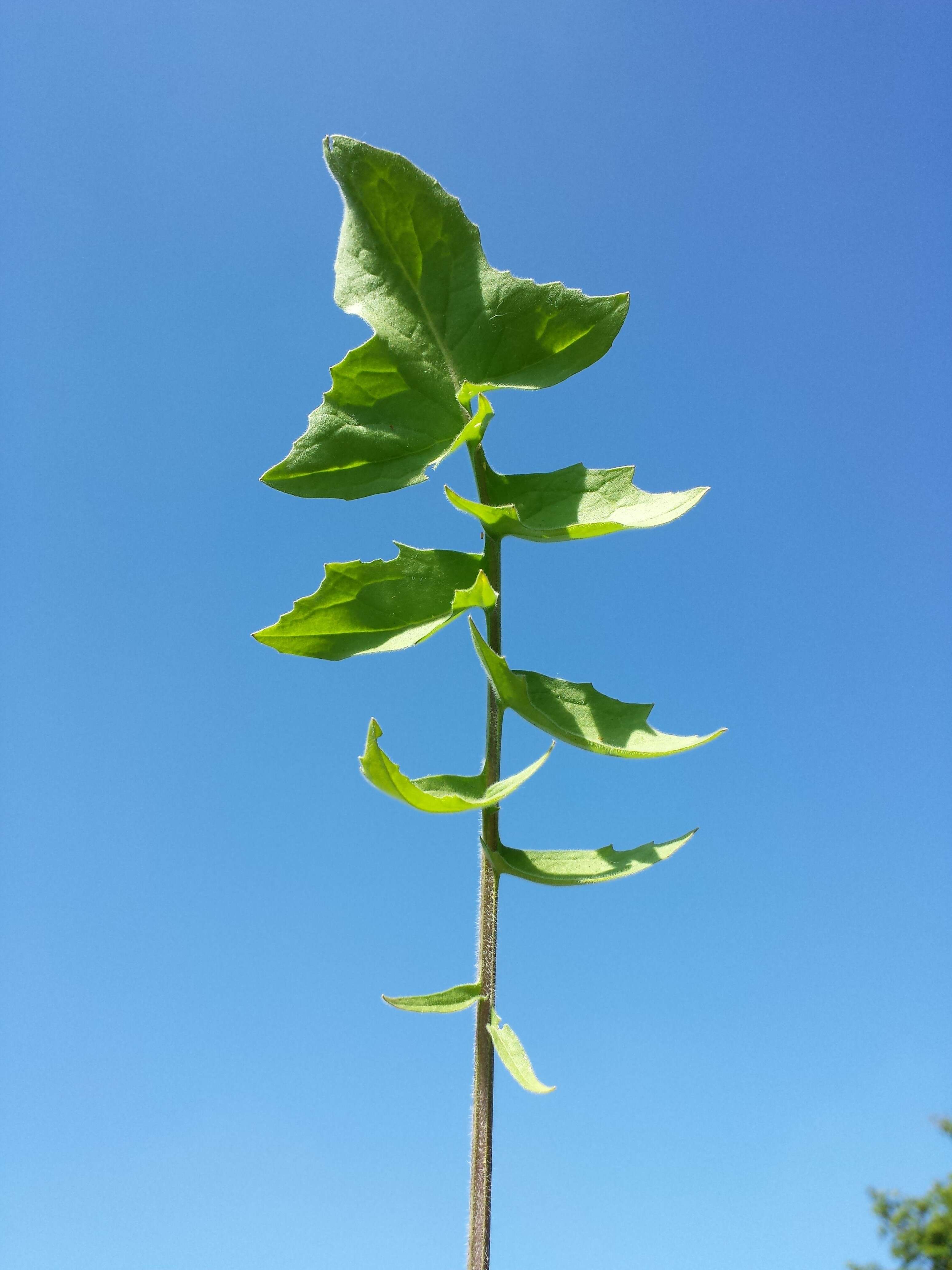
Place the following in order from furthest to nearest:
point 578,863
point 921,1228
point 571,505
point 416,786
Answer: point 921,1228 < point 571,505 < point 578,863 < point 416,786

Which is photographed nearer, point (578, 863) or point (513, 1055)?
point (513, 1055)

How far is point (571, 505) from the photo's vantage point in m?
1.29

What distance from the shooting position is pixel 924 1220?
24469 mm

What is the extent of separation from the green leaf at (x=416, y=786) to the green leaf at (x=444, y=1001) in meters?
0.23

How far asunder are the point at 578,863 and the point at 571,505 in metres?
0.49

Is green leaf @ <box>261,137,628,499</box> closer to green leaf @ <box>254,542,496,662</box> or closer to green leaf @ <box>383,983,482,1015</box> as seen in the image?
green leaf @ <box>254,542,496,662</box>

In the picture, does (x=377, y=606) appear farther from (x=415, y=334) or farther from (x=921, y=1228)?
(x=921, y=1228)

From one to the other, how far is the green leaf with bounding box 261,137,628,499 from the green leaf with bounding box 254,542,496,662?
125 mm

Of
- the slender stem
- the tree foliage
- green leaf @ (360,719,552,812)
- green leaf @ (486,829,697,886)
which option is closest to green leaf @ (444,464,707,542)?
the slender stem

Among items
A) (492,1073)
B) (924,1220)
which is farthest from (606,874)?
(924,1220)

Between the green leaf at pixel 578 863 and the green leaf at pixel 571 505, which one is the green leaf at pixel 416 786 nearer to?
the green leaf at pixel 578 863

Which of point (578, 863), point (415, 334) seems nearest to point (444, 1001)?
point (578, 863)

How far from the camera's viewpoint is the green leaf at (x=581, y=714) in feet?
3.56

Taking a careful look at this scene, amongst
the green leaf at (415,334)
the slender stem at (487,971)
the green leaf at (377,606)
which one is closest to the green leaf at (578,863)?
the slender stem at (487,971)
